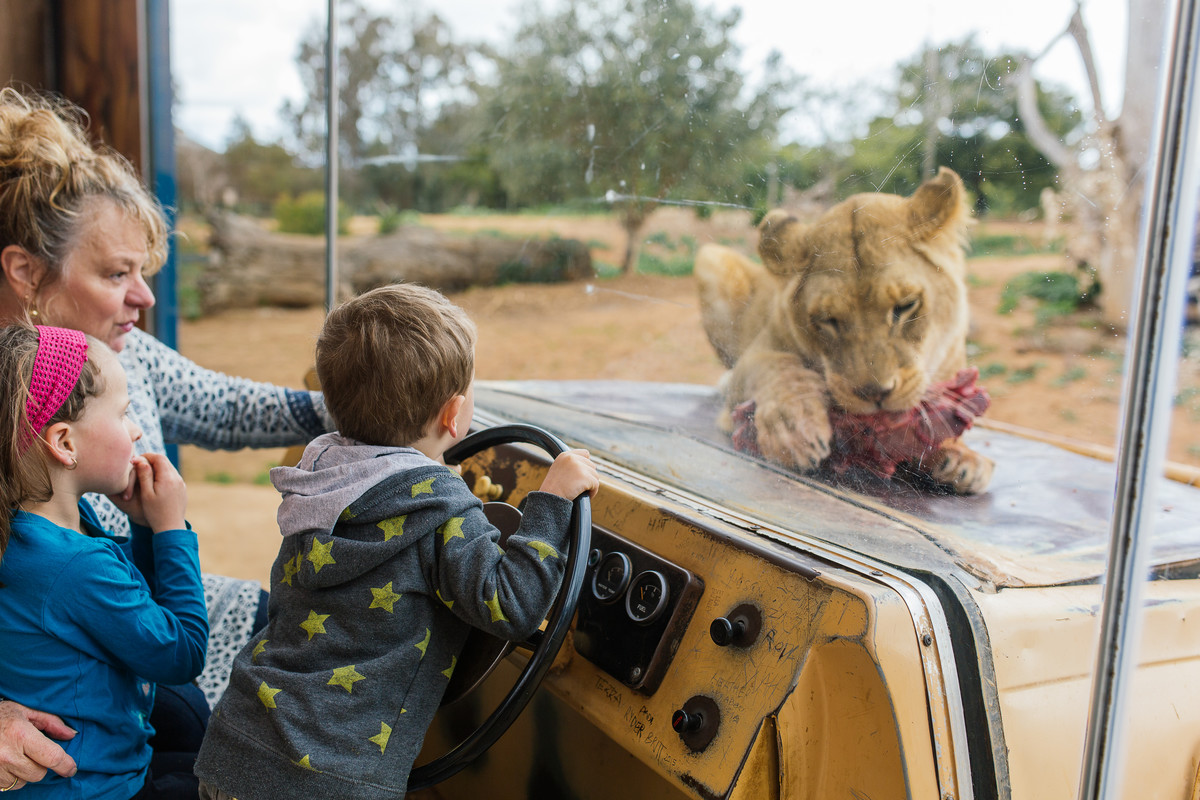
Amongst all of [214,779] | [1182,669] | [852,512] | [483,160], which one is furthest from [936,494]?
[483,160]

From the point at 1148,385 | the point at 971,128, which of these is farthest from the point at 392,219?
the point at 1148,385

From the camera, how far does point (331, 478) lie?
3.43ft

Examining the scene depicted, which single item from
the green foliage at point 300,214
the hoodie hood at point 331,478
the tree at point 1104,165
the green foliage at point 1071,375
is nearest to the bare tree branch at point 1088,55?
the tree at point 1104,165

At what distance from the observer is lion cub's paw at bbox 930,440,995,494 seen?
1.28 m

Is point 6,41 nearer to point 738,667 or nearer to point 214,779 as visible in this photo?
point 214,779

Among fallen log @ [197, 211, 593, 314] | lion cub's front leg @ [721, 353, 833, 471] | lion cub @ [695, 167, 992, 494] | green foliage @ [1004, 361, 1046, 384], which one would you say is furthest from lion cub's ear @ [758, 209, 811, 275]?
fallen log @ [197, 211, 593, 314]

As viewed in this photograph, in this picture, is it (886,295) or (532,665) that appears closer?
(532,665)

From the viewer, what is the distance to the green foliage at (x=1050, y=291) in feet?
4.11

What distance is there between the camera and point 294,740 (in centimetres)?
99

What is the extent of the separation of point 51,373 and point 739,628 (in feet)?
2.96

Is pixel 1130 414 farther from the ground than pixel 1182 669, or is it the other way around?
pixel 1130 414

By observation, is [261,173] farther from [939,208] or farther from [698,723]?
[698,723]

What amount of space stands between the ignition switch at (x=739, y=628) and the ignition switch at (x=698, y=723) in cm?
7

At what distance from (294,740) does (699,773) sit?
0.46 metres
